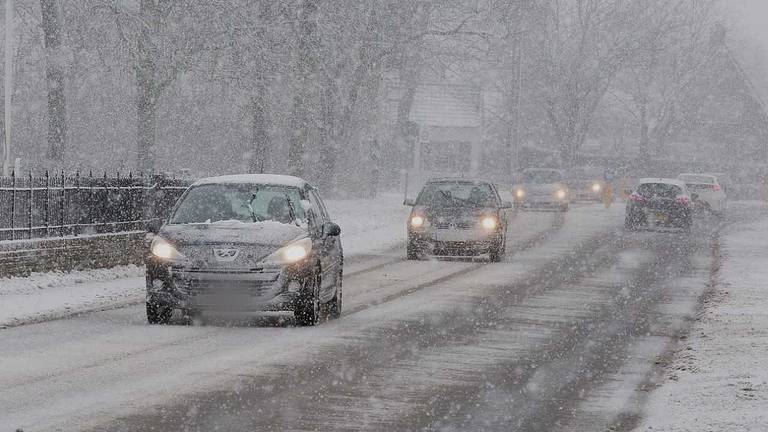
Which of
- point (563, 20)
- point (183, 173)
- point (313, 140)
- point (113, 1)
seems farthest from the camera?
point (563, 20)

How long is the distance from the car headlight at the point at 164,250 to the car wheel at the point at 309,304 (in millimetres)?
1306

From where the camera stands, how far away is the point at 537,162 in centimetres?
8300

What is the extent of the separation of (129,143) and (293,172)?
10.3 metres

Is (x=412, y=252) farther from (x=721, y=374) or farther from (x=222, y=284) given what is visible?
(x=721, y=374)

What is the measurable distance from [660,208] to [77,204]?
2188 centimetres

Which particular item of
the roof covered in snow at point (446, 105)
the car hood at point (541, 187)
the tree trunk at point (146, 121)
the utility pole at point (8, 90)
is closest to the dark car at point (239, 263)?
the utility pole at point (8, 90)

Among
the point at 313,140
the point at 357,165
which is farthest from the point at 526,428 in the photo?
the point at 357,165

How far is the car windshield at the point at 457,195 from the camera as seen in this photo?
2822 cm

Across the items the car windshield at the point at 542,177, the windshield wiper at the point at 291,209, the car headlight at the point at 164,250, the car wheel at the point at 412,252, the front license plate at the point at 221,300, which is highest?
the windshield wiper at the point at 291,209

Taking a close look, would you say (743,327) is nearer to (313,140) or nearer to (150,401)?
(150,401)

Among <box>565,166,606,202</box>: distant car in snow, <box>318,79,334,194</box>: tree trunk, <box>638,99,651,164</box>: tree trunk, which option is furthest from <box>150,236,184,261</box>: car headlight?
<box>638,99,651,164</box>: tree trunk

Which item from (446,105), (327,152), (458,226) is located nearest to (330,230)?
(458,226)

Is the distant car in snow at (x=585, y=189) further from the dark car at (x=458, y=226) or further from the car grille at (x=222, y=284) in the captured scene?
the car grille at (x=222, y=284)

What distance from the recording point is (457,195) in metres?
28.7
